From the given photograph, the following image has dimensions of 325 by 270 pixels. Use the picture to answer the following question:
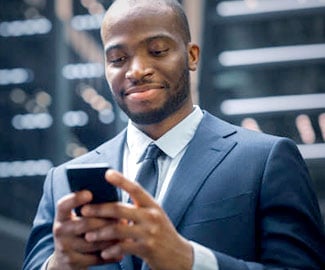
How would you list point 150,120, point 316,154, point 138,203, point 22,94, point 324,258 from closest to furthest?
point 138,203 < point 324,258 < point 150,120 < point 22,94 < point 316,154

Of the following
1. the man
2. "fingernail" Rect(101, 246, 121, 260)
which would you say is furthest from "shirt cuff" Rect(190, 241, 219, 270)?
"fingernail" Rect(101, 246, 121, 260)

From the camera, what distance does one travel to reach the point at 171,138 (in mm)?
2391

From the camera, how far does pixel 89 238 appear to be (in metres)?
1.86

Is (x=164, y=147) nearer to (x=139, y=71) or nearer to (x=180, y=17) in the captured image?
(x=139, y=71)

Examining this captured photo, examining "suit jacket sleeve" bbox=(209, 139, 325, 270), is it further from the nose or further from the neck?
the nose

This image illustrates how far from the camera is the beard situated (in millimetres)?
2314

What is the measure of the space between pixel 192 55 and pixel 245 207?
547mm

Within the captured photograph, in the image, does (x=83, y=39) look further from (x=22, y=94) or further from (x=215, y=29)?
(x=215, y=29)

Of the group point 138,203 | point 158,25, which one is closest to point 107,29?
point 158,25

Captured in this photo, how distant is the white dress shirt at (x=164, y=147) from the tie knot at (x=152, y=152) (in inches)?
0.4

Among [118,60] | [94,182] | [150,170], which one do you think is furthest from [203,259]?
[118,60]

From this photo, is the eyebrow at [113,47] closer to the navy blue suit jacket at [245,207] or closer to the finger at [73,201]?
the navy blue suit jacket at [245,207]

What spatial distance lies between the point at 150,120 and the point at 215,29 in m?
20.8

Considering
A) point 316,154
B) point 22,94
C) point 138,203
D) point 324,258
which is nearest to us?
point 138,203
